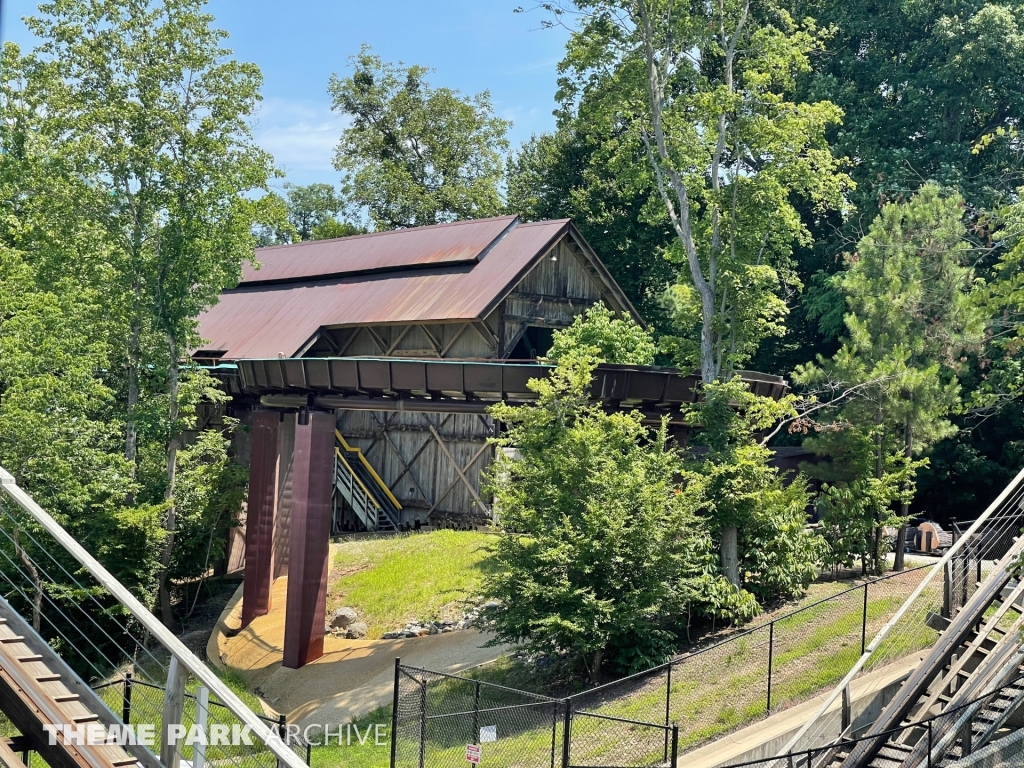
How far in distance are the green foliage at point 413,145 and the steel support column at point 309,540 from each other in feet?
107

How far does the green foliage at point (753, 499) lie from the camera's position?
19.8 meters

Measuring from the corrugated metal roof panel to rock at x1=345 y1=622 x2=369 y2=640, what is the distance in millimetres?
12266

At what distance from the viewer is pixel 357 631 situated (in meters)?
23.4

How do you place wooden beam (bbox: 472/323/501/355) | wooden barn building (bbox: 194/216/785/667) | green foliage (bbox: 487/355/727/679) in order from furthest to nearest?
wooden beam (bbox: 472/323/501/355) → wooden barn building (bbox: 194/216/785/667) → green foliage (bbox: 487/355/727/679)

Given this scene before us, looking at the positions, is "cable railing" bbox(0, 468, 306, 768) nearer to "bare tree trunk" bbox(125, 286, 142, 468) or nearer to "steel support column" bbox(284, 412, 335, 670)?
"steel support column" bbox(284, 412, 335, 670)

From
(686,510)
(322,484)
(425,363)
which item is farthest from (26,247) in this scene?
(686,510)

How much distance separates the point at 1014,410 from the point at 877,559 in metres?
13.8

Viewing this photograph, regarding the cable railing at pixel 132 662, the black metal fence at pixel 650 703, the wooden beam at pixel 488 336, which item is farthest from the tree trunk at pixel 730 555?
the wooden beam at pixel 488 336

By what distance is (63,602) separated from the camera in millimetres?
23750

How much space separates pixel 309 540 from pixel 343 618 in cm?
234

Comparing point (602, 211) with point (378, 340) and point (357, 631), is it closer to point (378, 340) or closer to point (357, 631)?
point (378, 340)

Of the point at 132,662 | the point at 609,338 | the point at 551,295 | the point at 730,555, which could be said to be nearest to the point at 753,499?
the point at 730,555

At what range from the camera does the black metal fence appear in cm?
1441

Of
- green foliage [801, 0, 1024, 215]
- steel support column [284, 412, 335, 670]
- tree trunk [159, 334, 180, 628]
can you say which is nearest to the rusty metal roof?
tree trunk [159, 334, 180, 628]
